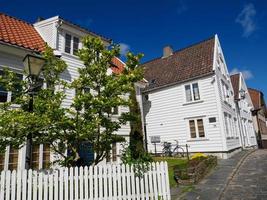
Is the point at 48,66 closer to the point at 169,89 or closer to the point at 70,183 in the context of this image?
the point at 70,183

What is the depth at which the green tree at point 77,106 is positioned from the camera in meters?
7.29

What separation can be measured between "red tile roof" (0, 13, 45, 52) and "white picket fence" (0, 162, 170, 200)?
24.3 ft

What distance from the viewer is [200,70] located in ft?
66.0

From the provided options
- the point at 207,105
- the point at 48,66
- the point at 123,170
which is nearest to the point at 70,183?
the point at 123,170

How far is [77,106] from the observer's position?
27.3 ft

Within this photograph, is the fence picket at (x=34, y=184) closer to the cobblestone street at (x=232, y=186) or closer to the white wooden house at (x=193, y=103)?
the cobblestone street at (x=232, y=186)

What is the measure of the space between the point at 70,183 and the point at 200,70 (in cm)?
1616

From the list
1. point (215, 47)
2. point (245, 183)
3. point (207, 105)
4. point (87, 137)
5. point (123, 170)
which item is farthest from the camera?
point (215, 47)

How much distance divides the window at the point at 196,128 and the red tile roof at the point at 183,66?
12.7 feet

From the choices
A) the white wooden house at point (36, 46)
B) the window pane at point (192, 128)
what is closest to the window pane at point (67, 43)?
the white wooden house at point (36, 46)

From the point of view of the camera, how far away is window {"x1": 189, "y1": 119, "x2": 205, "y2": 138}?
62.9 ft

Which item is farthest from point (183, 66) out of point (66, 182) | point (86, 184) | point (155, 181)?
point (66, 182)

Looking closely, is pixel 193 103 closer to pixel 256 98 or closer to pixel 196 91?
pixel 196 91

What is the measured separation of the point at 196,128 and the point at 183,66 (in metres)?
6.50
